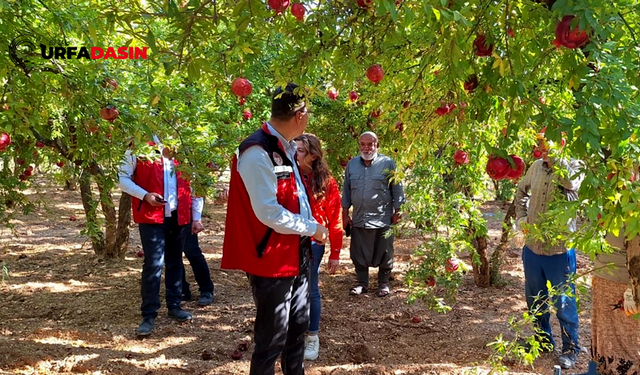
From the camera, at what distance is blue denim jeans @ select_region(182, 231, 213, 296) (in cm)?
526

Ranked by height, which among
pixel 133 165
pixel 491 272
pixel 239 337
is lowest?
pixel 239 337

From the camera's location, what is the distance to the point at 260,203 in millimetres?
2523

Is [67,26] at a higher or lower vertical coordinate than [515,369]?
higher

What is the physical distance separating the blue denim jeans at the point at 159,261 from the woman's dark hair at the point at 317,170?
149cm

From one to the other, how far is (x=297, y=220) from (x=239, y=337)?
2.51m

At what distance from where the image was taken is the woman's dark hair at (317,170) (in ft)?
12.8

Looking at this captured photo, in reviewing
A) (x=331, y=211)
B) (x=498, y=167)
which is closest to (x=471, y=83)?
(x=498, y=167)

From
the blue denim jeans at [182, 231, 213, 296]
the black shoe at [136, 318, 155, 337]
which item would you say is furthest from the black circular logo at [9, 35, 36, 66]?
the black shoe at [136, 318, 155, 337]

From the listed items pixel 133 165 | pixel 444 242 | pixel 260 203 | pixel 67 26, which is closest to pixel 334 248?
pixel 444 242

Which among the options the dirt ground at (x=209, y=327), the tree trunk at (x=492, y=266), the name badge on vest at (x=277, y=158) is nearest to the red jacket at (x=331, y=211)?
the dirt ground at (x=209, y=327)

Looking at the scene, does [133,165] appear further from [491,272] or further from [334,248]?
[491,272]

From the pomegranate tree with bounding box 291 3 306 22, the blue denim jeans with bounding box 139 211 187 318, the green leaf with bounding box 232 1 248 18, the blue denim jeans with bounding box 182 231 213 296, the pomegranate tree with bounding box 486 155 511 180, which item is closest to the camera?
the green leaf with bounding box 232 1 248 18

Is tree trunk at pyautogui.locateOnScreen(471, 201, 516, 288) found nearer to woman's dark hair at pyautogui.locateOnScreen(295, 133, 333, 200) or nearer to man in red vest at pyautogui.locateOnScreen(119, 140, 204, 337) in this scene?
woman's dark hair at pyautogui.locateOnScreen(295, 133, 333, 200)

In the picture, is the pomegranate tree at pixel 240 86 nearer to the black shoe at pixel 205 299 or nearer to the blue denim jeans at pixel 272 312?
the blue denim jeans at pixel 272 312
